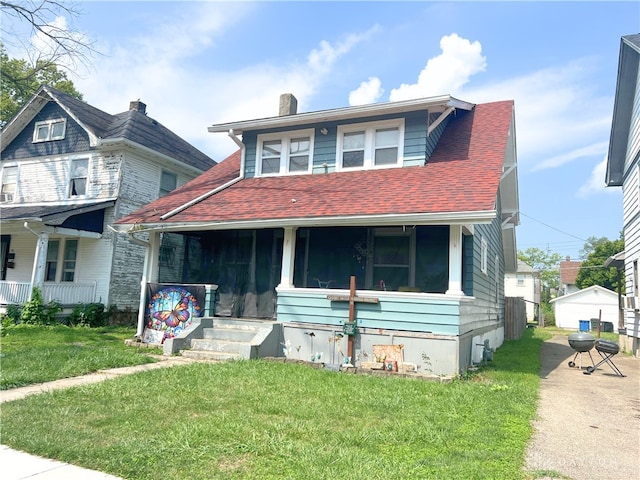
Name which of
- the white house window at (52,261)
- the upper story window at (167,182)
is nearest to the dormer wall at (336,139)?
the upper story window at (167,182)

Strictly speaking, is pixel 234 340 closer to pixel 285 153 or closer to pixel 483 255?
pixel 285 153

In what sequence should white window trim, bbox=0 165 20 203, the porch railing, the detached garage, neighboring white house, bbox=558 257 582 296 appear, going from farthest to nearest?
neighboring white house, bbox=558 257 582 296
the detached garage
white window trim, bbox=0 165 20 203
the porch railing

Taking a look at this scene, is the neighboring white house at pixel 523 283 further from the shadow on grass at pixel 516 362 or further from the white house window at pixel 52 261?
the white house window at pixel 52 261

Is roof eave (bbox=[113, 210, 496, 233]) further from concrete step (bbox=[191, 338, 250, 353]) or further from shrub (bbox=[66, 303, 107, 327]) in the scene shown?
shrub (bbox=[66, 303, 107, 327])

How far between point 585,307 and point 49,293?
137ft

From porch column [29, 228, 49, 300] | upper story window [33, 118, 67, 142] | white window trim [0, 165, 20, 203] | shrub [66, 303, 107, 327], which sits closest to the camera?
porch column [29, 228, 49, 300]

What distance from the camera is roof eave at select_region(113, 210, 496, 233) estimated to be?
780cm

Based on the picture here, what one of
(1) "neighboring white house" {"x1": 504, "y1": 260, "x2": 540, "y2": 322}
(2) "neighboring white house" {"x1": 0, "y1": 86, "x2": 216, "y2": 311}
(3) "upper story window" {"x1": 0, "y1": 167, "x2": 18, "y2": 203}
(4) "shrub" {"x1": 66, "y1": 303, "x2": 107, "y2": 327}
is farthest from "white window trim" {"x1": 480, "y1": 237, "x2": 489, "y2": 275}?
(1) "neighboring white house" {"x1": 504, "y1": 260, "x2": 540, "y2": 322}

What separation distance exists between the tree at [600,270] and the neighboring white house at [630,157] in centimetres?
3644

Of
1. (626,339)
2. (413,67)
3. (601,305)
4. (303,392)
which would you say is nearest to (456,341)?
(303,392)

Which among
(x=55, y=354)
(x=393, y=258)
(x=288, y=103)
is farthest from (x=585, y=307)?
(x=55, y=354)

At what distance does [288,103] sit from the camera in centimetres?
1509

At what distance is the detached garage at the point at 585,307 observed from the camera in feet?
129

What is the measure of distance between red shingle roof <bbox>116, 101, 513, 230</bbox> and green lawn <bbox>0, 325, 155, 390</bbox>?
10.3 ft
